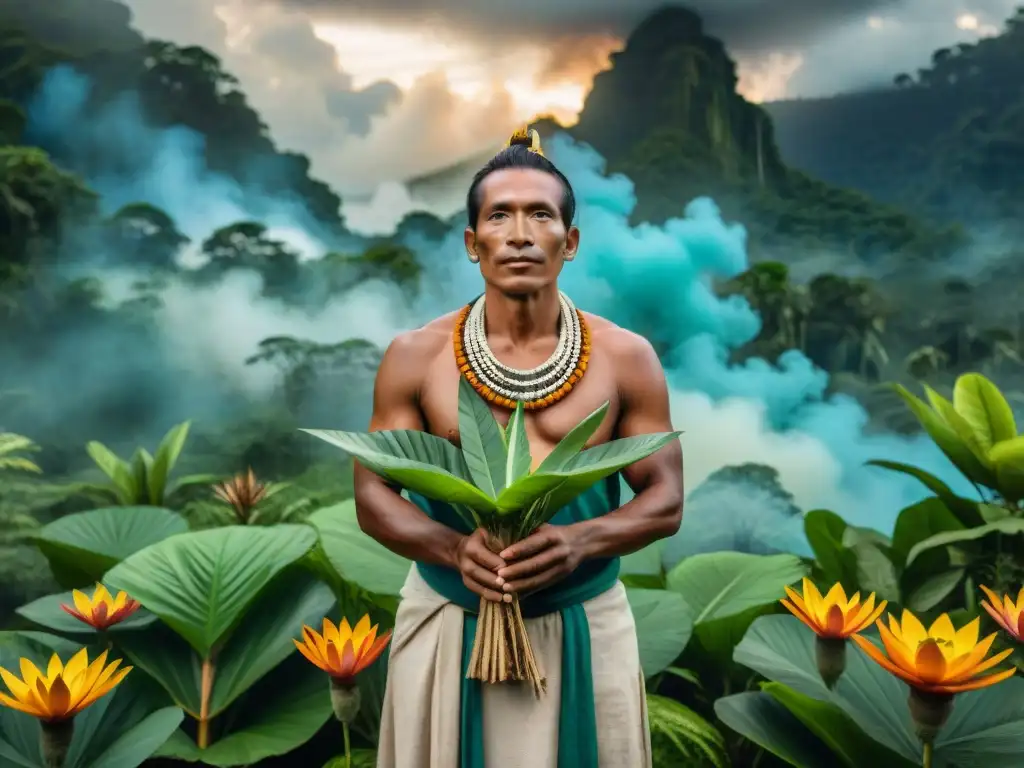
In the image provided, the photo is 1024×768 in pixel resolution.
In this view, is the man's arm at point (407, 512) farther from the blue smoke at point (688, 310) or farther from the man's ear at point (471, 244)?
the blue smoke at point (688, 310)

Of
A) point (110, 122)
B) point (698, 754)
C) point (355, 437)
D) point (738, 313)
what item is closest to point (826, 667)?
point (698, 754)

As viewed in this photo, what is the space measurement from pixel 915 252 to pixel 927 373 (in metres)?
0.44

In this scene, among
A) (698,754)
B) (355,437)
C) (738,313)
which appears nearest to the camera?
(355,437)

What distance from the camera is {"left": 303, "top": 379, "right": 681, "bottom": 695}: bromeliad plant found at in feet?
2.69

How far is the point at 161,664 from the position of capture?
5.05ft

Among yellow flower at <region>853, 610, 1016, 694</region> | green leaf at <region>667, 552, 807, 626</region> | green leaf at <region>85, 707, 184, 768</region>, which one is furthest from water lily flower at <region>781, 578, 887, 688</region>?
green leaf at <region>85, 707, 184, 768</region>

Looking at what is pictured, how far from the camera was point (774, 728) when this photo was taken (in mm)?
1336

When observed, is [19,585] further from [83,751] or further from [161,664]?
[83,751]

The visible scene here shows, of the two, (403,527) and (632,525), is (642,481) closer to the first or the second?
(632,525)

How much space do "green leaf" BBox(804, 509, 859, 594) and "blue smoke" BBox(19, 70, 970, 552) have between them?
26.6 inches

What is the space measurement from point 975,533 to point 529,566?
1.07 meters

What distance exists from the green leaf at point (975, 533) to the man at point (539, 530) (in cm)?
81

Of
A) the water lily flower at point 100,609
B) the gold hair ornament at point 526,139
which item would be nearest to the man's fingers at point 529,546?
the gold hair ornament at point 526,139

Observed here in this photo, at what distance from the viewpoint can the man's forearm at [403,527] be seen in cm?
92
